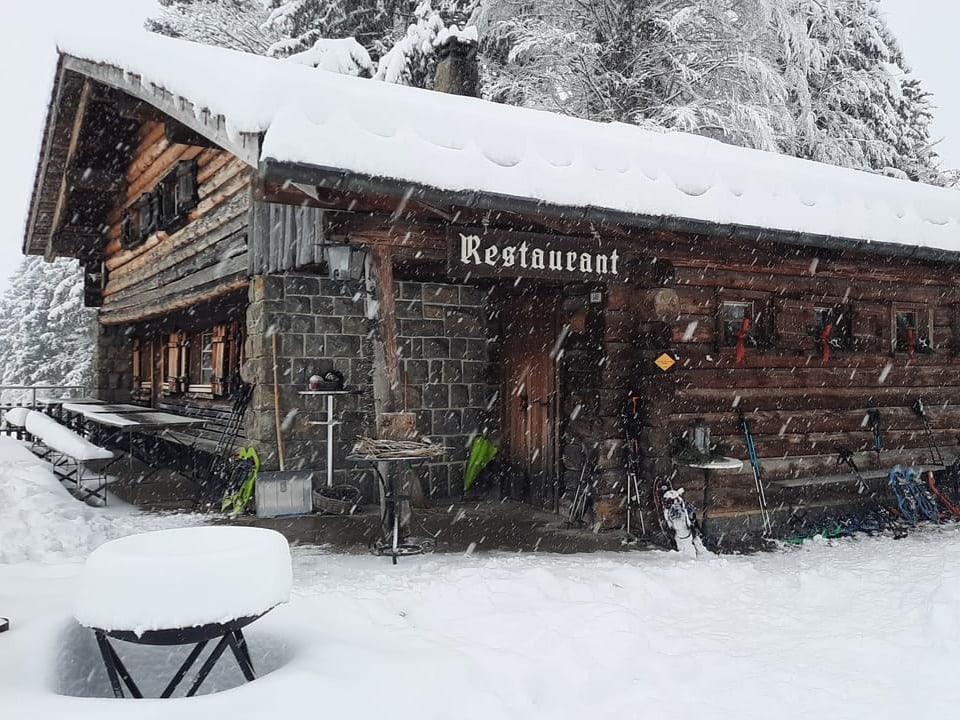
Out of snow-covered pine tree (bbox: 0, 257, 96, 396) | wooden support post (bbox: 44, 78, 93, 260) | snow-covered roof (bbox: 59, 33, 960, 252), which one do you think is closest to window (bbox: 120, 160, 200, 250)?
wooden support post (bbox: 44, 78, 93, 260)

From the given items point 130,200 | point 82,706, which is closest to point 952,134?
point 130,200

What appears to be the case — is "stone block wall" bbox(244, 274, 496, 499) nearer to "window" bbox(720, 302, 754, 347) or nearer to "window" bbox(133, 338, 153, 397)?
"window" bbox(720, 302, 754, 347)

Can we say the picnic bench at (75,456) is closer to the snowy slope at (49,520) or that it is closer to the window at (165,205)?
the snowy slope at (49,520)

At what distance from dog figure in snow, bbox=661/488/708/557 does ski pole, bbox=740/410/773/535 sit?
0.97 meters

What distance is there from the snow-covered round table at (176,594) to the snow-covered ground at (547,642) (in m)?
0.25

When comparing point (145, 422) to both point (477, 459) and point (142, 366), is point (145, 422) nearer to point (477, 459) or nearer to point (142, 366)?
point (477, 459)

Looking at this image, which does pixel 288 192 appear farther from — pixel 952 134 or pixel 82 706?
pixel 952 134

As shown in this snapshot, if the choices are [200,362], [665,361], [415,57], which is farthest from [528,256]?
[415,57]

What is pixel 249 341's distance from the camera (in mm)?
9031

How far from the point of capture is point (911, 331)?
28.8 feet

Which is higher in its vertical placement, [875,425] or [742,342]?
[742,342]

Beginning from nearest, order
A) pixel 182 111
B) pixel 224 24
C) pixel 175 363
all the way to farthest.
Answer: pixel 182 111, pixel 175 363, pixel 224 24

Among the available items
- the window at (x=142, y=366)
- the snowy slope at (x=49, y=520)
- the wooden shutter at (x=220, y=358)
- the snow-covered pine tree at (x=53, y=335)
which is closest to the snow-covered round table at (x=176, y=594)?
the snowy slope at (x=49, y=520)

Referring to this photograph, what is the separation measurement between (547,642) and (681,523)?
287 cm
